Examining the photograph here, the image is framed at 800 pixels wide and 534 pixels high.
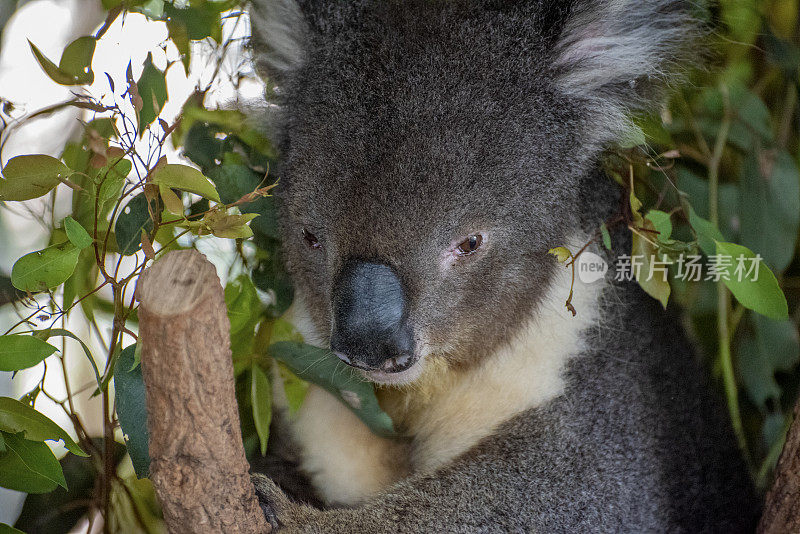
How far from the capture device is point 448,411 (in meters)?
2.25

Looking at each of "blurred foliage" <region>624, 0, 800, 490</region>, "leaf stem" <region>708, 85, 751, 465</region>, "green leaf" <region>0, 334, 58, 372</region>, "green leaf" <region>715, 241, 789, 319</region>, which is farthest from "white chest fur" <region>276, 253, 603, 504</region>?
"green leaf" <region>0, 334, 58, 372</region>

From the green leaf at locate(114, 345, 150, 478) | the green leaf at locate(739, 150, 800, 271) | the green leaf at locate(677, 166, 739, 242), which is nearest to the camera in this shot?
the green leaf at locate(114, 345, 150, 478)

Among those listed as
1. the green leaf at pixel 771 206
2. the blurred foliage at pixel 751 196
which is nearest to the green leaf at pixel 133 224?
the blurred foliage at pixel 751 196

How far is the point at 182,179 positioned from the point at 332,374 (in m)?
0.82

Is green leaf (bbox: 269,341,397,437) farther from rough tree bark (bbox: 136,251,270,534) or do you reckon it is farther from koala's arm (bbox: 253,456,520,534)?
rough tree bark (bbox: 136,251,270,534)

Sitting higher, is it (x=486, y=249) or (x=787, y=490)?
(x=486, y=249)

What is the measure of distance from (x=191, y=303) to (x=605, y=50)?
1263mm

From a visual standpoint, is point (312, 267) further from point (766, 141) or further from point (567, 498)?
point (766, 141)

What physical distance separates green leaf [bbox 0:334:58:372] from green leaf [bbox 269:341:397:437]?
702mm

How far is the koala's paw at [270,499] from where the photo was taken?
5.79 feet

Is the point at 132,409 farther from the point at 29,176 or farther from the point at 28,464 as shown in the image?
the point at 29,176

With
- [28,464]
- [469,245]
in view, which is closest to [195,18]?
[469,245]

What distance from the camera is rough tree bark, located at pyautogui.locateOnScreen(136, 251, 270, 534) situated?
4.00ft

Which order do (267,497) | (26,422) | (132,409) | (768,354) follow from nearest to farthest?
(26,422) → (132,409) → (267,497) → (768,354)
